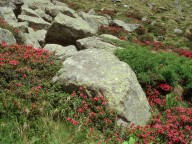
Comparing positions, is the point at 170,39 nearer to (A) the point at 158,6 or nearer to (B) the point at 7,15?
(B) the point at 7,15

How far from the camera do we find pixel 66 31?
1698 centimetres

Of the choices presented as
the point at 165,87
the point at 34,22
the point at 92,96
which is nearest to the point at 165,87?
the point at 165,87

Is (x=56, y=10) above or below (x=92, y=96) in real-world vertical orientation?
below

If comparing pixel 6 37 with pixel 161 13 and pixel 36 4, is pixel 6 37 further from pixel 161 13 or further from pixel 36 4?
pixel 161 13

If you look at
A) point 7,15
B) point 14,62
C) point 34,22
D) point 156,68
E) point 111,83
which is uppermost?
point 111,83

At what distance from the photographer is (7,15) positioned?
21.4 metres

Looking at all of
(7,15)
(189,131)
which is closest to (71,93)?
(189,131)

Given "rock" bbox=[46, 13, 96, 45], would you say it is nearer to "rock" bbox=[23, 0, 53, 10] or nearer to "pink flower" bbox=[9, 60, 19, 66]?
"pink flower" bbox=[9, 60, 19, 66]

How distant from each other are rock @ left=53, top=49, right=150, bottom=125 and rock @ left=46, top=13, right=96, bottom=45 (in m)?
5.75

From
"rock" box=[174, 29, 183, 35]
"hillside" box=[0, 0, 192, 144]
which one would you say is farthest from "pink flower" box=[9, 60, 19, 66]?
"rock" box=[174, 29, 183, 35]

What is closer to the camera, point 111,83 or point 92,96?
point 92,96

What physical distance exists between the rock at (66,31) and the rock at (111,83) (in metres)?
5.75

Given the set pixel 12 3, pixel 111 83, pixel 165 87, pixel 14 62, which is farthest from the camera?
pixel 12 3

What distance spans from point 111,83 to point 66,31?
7842 mm
